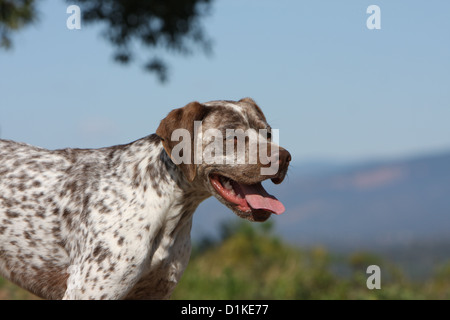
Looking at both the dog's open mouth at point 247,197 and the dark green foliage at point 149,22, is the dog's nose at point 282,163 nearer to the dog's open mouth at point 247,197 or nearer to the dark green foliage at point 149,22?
the dog's open mouth at point 247,197

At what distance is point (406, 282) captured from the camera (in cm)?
838

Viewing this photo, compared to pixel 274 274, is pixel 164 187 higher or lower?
higher

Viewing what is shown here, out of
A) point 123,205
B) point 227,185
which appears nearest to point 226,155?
point 227,185

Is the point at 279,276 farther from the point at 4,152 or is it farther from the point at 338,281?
the point at 4,152

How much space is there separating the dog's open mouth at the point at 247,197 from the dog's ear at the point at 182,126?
149mm

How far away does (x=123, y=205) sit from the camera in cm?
418

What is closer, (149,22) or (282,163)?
(282,163)

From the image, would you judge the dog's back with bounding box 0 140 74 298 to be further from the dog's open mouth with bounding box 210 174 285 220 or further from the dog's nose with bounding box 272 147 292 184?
the dog's nose with bounding box 272 147 292 184

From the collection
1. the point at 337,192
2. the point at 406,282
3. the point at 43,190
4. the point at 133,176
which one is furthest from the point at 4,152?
the point at 337,192

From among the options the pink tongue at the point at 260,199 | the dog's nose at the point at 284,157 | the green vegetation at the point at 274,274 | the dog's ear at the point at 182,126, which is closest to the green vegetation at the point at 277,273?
the green vegetation at the point at 274,274

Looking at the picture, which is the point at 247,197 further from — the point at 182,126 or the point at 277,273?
the point at 277,273

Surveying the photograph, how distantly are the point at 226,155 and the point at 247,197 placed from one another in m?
0.28

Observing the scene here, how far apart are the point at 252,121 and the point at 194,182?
51 centimetres

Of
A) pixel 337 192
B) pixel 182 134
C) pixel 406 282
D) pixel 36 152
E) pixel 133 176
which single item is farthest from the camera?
pixel 337 192
